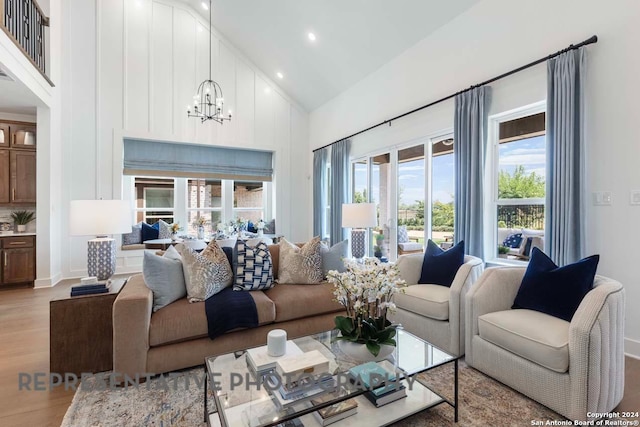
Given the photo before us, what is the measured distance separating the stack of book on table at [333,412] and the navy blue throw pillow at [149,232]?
527 centimetres

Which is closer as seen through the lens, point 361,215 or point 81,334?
point 81,334

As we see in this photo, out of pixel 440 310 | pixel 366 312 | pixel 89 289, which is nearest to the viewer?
pixel 366 312

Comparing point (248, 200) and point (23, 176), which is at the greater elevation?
point (23, 176)

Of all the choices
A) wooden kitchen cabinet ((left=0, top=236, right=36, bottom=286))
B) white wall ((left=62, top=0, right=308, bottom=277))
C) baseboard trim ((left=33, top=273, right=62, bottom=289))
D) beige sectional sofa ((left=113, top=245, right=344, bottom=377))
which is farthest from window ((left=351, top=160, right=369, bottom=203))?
A: wooden kitchen cabinet ((left=0, top=236, right=36, bottom=286))

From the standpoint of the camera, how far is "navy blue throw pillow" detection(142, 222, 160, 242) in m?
5.80

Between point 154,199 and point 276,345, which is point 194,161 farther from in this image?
point 276,345

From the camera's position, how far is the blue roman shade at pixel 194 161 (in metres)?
5.71

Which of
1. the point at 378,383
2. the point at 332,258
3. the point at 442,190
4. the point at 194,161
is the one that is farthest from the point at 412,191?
the point at 194,161

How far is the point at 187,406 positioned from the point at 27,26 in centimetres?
509

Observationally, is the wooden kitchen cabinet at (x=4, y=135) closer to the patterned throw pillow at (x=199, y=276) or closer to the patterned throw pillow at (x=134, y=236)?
the patterned throw pillow at (x=134, y=236)

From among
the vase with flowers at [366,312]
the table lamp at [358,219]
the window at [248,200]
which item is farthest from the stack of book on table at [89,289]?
the window at [248,200]

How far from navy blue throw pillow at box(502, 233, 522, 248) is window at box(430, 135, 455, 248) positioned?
0.64 m

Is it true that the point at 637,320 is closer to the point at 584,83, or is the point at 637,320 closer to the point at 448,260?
the point at 448,260

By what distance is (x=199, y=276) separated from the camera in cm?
250
